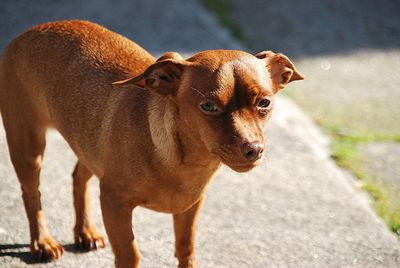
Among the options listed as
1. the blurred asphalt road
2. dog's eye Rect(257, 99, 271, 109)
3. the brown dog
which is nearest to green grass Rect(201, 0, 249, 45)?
the blurred asphalt road

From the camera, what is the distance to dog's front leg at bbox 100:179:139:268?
384 cm

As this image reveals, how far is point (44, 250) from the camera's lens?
14.7ft

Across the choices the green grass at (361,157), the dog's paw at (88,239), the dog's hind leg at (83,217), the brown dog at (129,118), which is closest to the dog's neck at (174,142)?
the brown dog at (129,118)

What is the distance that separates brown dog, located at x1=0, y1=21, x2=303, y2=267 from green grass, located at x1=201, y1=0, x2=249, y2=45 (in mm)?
4803

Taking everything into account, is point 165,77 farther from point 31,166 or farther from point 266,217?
point 266,217

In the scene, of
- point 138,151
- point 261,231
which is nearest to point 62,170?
point 261,231

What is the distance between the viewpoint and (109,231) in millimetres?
3891

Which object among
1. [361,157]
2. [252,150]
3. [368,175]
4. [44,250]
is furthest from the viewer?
[361,157]

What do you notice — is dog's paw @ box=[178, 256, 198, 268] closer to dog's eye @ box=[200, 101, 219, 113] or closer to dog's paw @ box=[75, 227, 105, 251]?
dog's paw @ box=[75, 227, 105, 251]

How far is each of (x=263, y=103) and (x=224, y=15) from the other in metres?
6.55

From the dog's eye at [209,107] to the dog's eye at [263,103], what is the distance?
23 centimetres

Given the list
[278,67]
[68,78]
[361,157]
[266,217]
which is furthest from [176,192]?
[361,157]

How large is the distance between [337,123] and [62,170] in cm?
300

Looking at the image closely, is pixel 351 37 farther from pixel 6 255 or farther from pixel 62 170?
pixel 6 255
